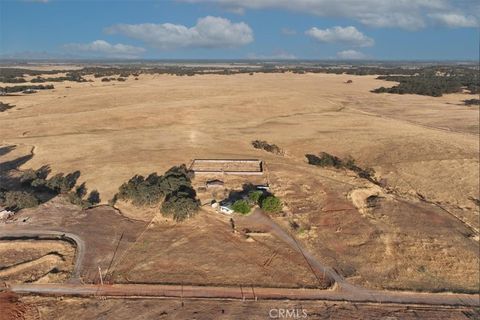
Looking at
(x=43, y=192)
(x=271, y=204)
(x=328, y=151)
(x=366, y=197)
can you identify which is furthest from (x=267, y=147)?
(x=43, y=192)

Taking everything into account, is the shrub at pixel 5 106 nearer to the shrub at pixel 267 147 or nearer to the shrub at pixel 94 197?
the shrub at pixel 94 197

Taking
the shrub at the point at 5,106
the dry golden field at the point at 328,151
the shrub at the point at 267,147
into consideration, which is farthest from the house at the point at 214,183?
the shrub at the point at 5,106

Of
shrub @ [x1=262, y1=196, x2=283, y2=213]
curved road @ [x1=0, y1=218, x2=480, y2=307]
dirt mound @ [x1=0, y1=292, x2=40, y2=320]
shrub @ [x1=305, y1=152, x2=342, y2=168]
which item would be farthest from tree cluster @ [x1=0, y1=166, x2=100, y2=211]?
shrub @ [x1=305, y1=152, x2=342, y2=168]

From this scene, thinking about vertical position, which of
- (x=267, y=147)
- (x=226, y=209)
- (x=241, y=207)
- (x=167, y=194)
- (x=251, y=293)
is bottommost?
(x=251, y=293)

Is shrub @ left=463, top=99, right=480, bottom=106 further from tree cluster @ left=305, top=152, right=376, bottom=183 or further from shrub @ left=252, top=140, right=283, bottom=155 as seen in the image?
shrub @ left=252, top=140, right=283, bottom=155

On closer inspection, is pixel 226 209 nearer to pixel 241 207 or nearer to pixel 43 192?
pixel 241 207

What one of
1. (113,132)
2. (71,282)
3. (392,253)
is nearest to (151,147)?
(113,132)
